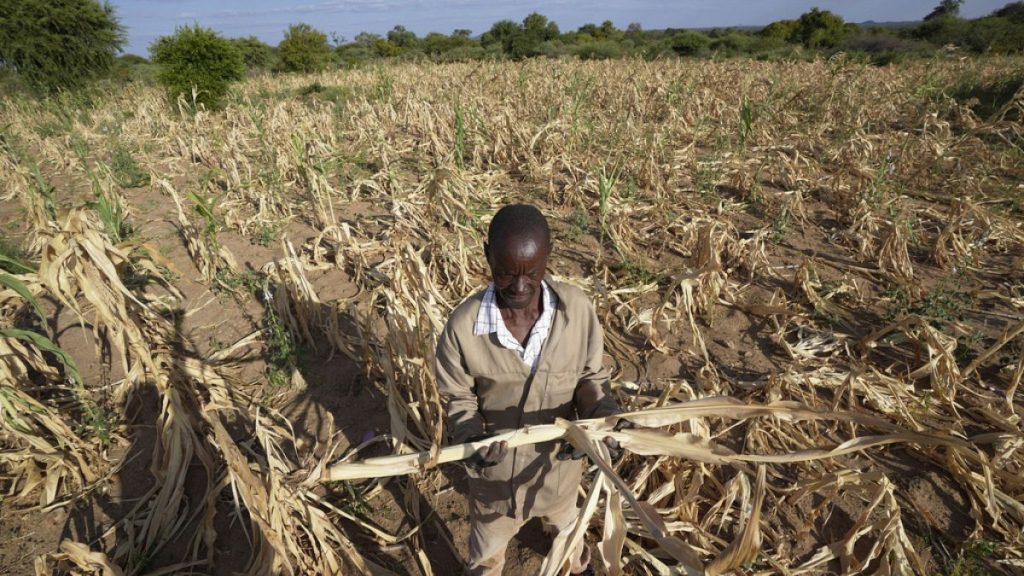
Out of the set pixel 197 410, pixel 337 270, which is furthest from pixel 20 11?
pixel 197 410

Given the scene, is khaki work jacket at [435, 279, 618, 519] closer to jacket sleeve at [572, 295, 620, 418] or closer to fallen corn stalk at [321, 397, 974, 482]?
jacket sleeve at [572, 295, 620, 418]

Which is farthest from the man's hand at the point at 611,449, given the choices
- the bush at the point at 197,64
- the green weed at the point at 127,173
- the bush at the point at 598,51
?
the bush at the point at 598,51

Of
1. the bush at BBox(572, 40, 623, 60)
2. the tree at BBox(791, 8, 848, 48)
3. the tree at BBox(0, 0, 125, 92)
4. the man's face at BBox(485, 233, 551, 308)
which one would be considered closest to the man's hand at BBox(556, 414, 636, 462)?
the man's face at BBox(485, 233, 551, 308)

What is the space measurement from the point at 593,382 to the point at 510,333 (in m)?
0.40

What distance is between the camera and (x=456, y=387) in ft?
5.34

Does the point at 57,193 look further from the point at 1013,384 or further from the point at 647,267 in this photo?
the point at 1013,384

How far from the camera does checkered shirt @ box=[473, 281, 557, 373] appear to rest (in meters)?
1.53

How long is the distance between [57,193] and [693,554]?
33.1ft

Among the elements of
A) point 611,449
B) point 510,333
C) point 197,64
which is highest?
point 197,64

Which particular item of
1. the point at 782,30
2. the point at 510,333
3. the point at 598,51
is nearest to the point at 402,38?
the point at 598,51

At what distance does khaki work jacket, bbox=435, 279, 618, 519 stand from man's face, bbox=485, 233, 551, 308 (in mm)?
171

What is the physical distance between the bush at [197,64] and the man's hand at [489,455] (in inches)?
513

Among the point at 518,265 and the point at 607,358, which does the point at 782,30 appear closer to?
the point at 607,358

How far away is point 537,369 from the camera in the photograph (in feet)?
5.19
